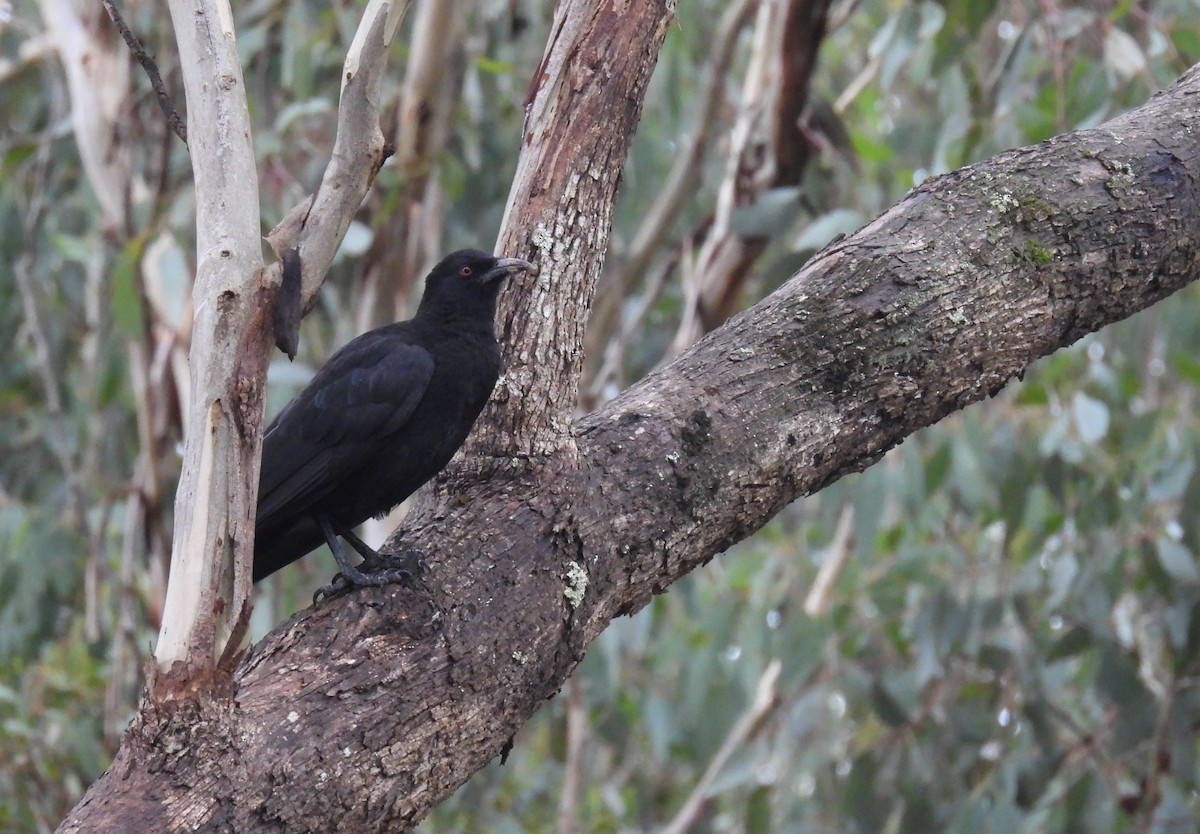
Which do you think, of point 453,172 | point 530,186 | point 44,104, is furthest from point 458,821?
point 530,186

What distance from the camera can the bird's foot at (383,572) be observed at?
2301mm

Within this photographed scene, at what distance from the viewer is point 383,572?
237cm

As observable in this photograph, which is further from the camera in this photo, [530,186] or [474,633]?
[530,186]

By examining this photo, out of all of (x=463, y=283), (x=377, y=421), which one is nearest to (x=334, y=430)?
(x=377, y=421)

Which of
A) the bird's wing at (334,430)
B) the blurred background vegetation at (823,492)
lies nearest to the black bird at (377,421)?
the bird's wing at (334,430)

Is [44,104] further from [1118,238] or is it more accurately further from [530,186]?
[1118,238]

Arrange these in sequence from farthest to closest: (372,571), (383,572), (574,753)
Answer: (574,753) → (372,571) → (383,572)

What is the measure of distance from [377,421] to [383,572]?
85 centimetres

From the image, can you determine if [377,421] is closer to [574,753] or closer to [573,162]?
→ [573,162]

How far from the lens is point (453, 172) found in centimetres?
546

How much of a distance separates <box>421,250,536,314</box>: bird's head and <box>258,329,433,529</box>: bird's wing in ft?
0.58

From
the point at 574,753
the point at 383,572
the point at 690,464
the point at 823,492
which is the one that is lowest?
the point at 574,753

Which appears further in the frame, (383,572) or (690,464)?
(690,464)

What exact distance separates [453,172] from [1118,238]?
3.23 meters
